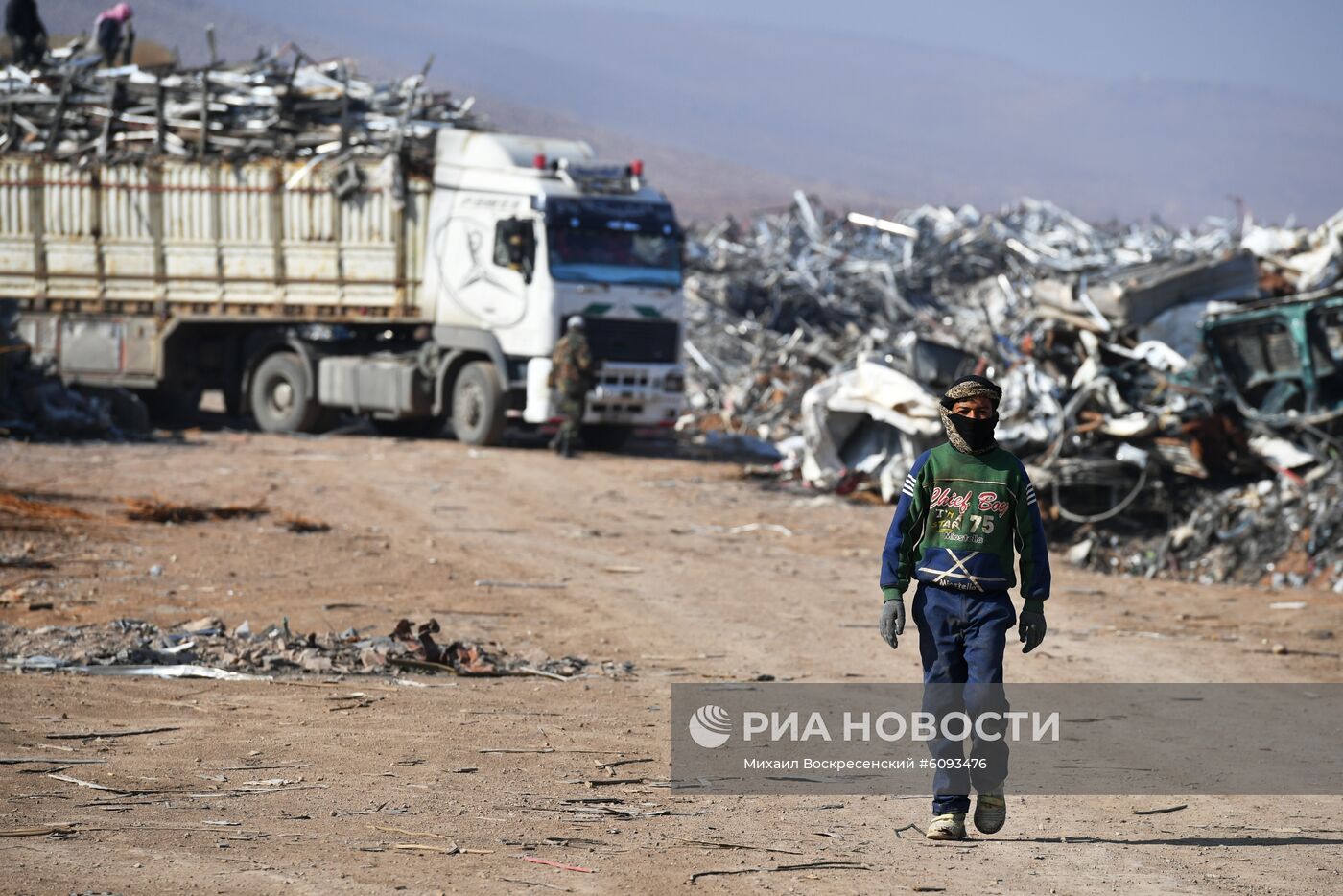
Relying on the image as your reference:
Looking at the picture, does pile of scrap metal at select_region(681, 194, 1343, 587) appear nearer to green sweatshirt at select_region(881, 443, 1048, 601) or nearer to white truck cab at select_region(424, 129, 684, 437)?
white truck cab at select_region(424, 129, 684, 437)

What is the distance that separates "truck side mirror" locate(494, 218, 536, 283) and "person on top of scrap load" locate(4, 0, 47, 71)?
8.36 meters

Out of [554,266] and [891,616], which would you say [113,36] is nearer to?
[554,266]

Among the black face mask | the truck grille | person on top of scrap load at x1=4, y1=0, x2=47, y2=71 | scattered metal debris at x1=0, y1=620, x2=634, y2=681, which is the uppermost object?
person on top of scrap load at x1=4, y1=0, x2=47, y2=71

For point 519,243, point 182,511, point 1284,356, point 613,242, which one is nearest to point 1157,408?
point 1284,356

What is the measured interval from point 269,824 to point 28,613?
494 centimetres

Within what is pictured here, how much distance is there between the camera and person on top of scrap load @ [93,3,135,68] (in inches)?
899

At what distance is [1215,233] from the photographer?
114 ft

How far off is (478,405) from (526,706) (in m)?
12.4

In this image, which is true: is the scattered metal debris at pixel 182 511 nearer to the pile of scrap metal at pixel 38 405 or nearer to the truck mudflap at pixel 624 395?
the truck mudflap at pixel 624 395

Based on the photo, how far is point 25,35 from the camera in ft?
74.5

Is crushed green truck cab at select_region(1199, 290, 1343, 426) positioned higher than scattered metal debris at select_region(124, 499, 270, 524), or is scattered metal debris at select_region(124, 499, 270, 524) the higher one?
crushed green truck cab at select_region(1199, 290, 1343, 426)

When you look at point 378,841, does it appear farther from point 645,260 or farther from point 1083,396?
point 645,260

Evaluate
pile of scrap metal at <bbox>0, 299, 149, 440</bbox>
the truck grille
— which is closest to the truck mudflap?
the truck grille

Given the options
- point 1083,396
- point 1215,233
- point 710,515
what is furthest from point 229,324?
point 1215,233
